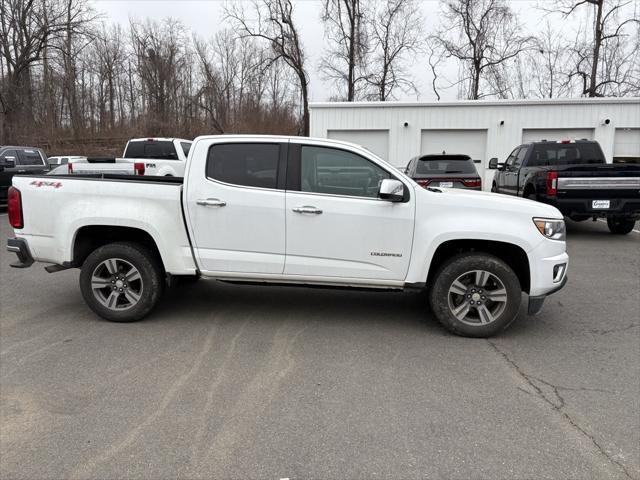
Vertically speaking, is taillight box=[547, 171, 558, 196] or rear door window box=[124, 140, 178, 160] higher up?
rear door window box=[124, 140, 178, 160]

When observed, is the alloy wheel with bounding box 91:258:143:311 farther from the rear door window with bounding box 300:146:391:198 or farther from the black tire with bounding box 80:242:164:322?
the rear door window with bounding box 300:146:391:198

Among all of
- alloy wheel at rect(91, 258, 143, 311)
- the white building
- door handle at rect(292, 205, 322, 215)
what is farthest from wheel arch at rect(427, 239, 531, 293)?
the white building

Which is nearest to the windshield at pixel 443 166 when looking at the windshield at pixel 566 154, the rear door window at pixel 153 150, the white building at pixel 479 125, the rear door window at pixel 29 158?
the windshield at pixel 566 154

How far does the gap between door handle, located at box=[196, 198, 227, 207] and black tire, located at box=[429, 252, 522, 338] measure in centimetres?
222

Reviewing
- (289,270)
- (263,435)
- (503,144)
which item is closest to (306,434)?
(263,435)

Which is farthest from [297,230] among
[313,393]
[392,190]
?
[313,393]

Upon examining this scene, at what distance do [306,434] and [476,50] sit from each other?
3673 centimetres

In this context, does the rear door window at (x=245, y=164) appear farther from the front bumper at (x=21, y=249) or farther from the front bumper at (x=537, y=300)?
the front bumper at (x=537, y=300)

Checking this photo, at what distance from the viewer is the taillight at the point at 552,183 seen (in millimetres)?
9742

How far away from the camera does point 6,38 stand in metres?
33.5

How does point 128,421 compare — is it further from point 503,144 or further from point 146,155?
point 503,144

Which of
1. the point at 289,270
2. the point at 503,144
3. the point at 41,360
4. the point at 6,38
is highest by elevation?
the point at 6,38

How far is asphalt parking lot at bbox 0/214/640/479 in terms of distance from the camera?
288 cm

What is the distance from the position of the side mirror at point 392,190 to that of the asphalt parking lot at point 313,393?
1.35 meters
